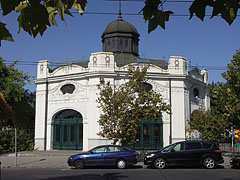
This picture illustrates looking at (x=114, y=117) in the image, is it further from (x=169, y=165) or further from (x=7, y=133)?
(x=7, y=133)

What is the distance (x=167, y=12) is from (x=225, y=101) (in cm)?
2121

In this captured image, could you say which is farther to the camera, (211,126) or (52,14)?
(211,126)

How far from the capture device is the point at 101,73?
86.9 feet

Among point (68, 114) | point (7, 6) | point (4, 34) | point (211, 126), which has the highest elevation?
point (7, 6)

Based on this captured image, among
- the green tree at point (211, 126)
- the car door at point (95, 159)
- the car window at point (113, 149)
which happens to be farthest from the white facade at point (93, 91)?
the car door at point (95, 159)

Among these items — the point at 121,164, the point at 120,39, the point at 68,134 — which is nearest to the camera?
the point at 121,164

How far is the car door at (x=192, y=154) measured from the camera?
17328 mm

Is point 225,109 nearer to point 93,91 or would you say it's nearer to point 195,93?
point 195,93

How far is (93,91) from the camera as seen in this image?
26781 millimetres

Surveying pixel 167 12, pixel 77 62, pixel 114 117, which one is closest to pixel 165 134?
pixel 114 117

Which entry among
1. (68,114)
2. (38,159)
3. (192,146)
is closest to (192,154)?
(192,146)

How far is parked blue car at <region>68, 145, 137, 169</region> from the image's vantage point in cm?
1728

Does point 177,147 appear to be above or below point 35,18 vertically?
below

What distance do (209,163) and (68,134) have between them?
14294 millimetres
